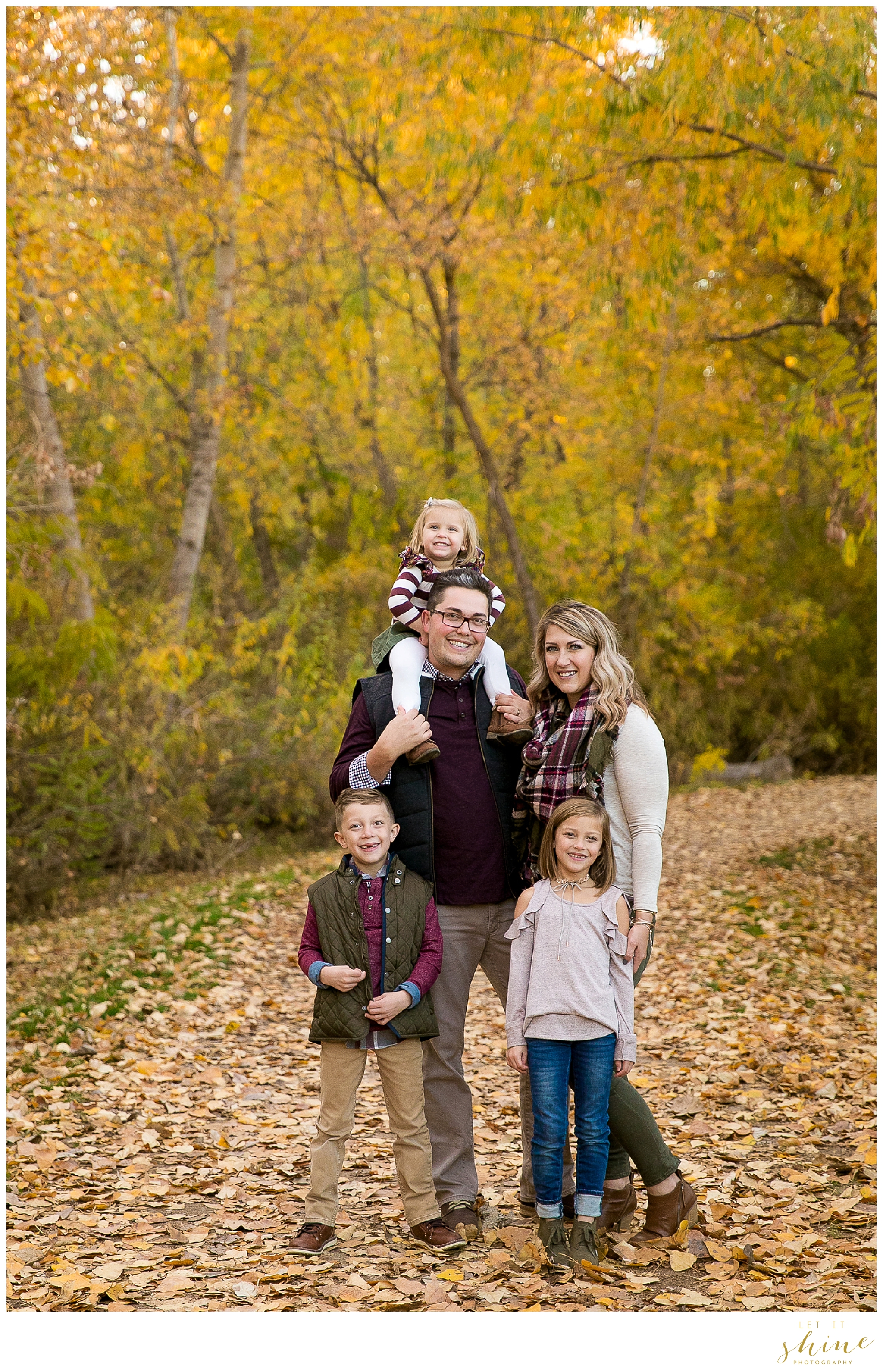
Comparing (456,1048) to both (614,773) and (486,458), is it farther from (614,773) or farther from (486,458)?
(486,458)

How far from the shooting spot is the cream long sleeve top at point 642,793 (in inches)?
130

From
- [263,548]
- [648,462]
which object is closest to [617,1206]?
[648,462]

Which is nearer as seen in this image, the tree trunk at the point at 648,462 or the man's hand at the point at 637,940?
the man's hand at the point at 637,940

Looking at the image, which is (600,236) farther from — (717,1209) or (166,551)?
(166,551)

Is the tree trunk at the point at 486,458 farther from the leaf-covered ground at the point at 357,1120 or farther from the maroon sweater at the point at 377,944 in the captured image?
the maroon sweater at the point at 377,944

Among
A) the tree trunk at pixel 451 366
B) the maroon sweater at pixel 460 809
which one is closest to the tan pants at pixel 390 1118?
the maroon sweater at pixel 460 809

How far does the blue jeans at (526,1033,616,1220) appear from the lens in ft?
10.6

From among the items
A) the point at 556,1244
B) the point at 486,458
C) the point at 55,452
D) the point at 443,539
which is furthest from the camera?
the point at 486,458

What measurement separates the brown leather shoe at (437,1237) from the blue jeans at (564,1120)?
31 cm

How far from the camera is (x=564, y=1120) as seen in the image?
3.28 metres

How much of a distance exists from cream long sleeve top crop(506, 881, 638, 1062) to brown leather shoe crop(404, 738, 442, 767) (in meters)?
0.49

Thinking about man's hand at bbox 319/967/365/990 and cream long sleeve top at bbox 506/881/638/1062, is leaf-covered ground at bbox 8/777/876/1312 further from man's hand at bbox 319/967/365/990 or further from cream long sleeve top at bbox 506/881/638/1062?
man's hand at bbox 319/967/365/990

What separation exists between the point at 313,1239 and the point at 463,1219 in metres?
0.46

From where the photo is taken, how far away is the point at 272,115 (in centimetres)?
1388
